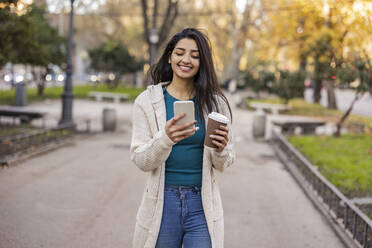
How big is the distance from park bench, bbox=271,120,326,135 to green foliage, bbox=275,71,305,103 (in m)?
8.89

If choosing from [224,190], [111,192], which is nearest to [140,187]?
[111,192]

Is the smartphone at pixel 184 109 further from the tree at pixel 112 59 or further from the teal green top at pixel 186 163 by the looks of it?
the tree at pixel 112 59

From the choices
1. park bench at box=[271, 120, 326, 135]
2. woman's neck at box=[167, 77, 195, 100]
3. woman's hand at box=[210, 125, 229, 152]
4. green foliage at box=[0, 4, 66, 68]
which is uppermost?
green foliage at box=[0, 4, 66, 68]

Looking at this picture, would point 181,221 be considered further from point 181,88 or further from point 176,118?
point 181,88

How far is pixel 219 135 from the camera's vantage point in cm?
245

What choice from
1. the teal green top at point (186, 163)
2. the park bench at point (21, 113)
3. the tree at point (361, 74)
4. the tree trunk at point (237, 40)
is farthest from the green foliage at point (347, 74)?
the tree trunk at point (237, 40)

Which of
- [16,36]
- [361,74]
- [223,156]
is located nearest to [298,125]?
[361,74]

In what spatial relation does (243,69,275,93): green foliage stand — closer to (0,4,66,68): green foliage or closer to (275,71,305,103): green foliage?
(275,71,305,103): green foliage

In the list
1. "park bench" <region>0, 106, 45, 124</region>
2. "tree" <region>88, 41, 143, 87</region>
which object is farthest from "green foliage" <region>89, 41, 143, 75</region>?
"park bench" <region>0, 106, 45, 124</region>

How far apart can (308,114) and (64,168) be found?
1593cm

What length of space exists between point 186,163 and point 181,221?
1.04 ft

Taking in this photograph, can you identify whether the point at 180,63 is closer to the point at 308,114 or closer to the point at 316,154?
the point at 316,154

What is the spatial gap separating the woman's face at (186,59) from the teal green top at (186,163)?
1.16ft

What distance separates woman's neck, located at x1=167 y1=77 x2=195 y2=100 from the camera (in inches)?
110
